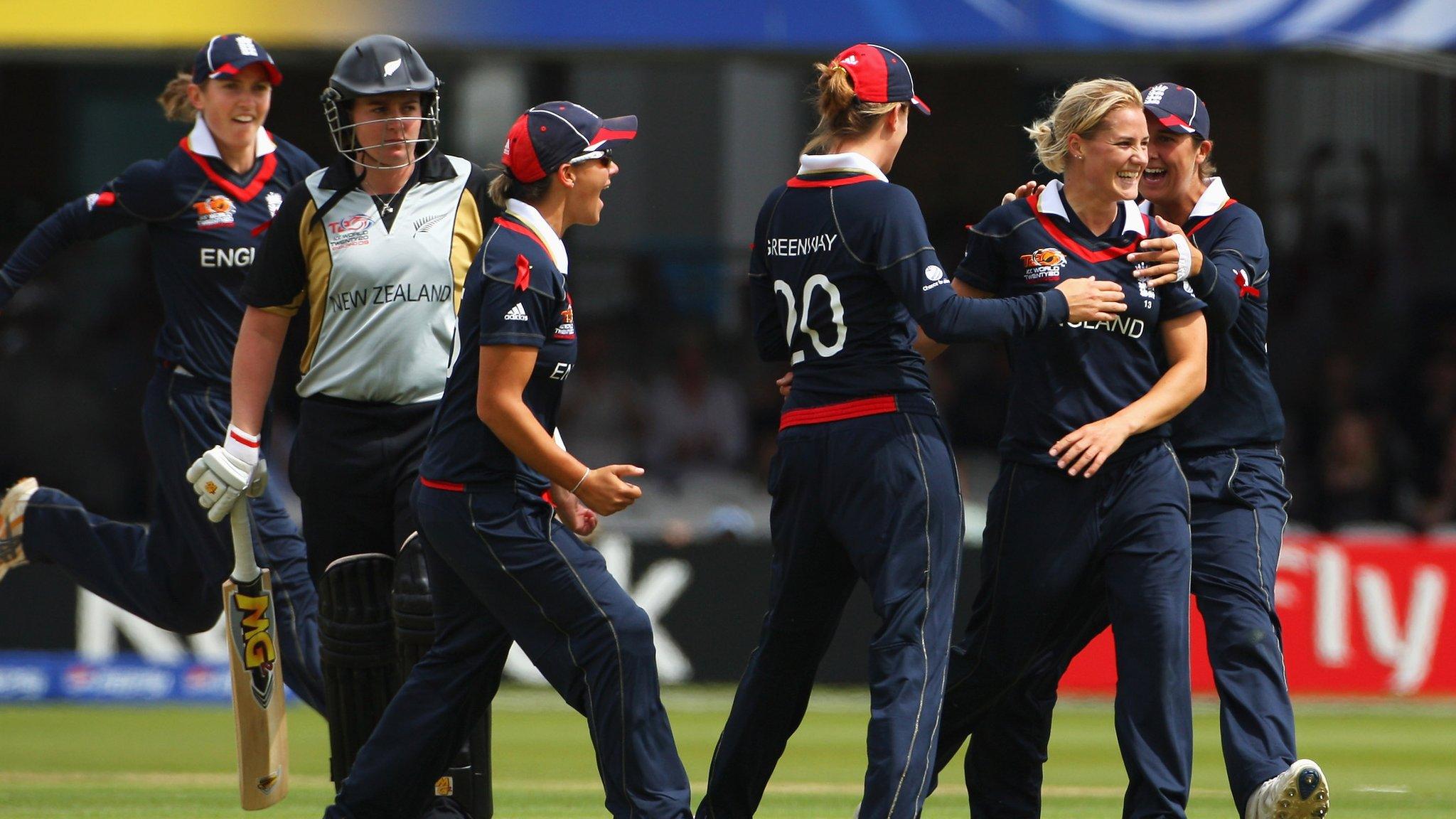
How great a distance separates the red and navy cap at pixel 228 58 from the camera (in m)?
6.84

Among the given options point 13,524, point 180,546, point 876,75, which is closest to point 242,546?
point 180,546

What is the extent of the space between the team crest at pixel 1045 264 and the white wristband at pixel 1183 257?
316 millimetres

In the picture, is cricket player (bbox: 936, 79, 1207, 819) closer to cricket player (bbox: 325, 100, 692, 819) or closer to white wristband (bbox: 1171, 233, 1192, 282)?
white wristband (bbox: 1171, 233, 1192, 282)

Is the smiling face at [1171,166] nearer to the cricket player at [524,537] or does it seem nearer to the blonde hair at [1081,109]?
the blonde hair at [1081,109]

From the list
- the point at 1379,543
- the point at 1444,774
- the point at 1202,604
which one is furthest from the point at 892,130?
the point at 1379,543

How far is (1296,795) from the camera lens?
5.36 meters

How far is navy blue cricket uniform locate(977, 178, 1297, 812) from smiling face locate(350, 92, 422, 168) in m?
2.35

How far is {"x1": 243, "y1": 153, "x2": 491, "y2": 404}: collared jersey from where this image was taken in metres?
5.73

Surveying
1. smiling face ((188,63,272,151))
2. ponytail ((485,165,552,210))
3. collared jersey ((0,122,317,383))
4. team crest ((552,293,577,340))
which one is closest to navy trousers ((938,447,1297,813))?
team crest ((552,293,577,340))

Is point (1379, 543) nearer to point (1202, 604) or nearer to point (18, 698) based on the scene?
point (1202, 604)

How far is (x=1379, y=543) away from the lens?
11.8 m

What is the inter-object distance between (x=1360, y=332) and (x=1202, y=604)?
10379mm

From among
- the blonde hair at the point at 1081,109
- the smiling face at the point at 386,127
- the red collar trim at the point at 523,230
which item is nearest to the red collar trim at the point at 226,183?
the smiling face at the point at 386,127

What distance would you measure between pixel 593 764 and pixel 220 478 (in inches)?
128
